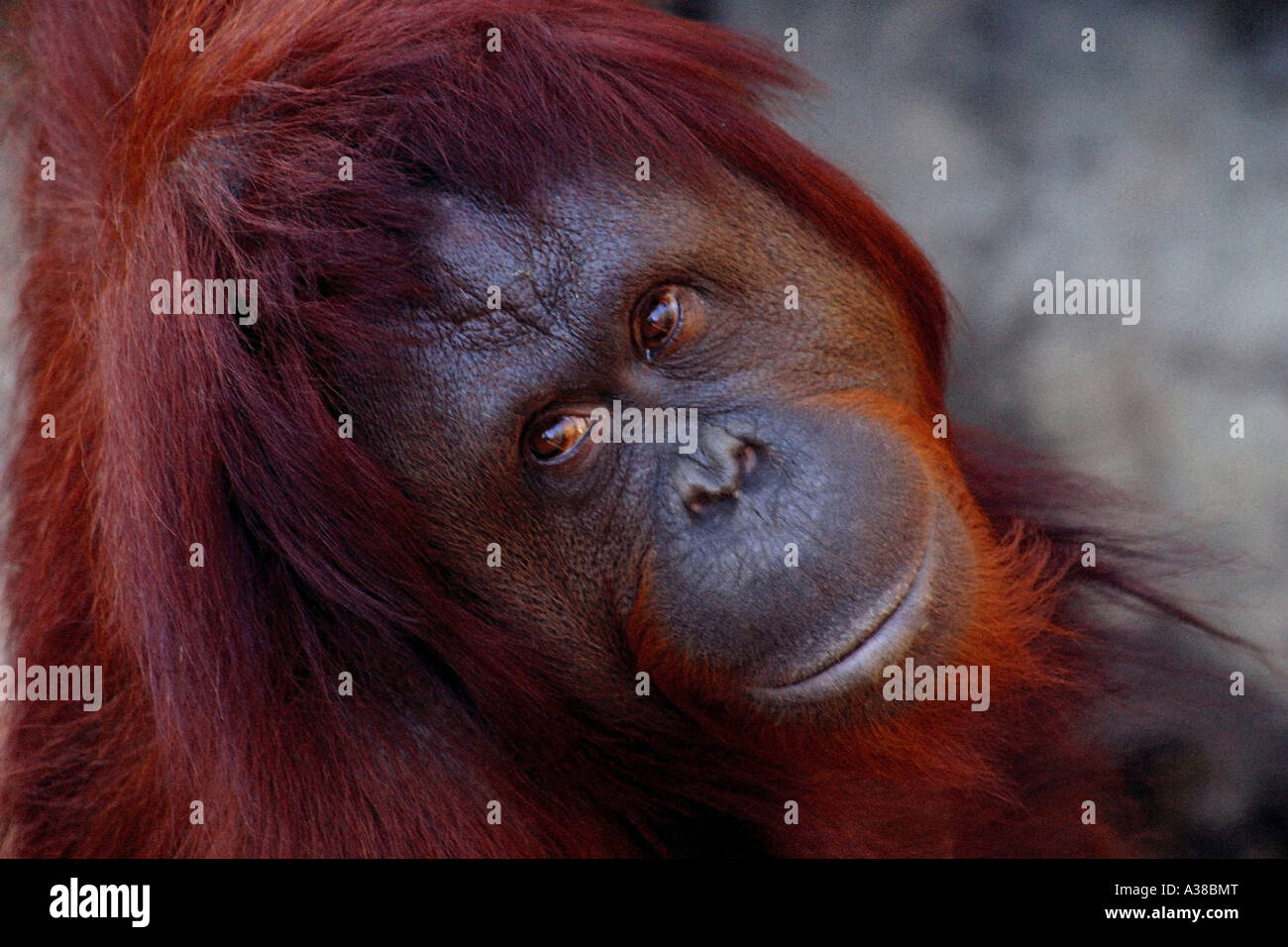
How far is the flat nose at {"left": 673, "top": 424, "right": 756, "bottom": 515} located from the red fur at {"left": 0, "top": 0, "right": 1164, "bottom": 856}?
0.85ft

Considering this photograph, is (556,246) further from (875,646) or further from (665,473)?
(875,646)

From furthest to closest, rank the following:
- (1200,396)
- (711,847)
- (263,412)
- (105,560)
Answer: (1200,396), (711,847), (105,560), (263,412)

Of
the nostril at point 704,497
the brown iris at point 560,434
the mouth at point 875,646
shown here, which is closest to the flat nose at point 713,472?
the nostril at point 704,497

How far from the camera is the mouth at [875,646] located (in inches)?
59.2

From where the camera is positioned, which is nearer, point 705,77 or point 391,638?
point 391,638

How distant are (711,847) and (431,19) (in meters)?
1.20

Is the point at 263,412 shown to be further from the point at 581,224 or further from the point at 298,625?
the point at 581,224

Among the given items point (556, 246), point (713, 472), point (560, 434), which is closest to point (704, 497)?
point (713, 472)

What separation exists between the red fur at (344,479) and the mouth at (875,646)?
0.11 metres

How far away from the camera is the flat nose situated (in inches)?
57.9

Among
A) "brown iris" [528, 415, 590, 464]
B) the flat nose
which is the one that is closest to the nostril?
the flat nose

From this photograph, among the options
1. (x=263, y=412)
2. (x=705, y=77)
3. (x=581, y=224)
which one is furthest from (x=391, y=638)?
(x=705, y=77)

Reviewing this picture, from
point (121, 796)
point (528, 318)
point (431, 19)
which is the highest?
point (431, 19)

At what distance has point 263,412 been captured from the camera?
147 centimetres
